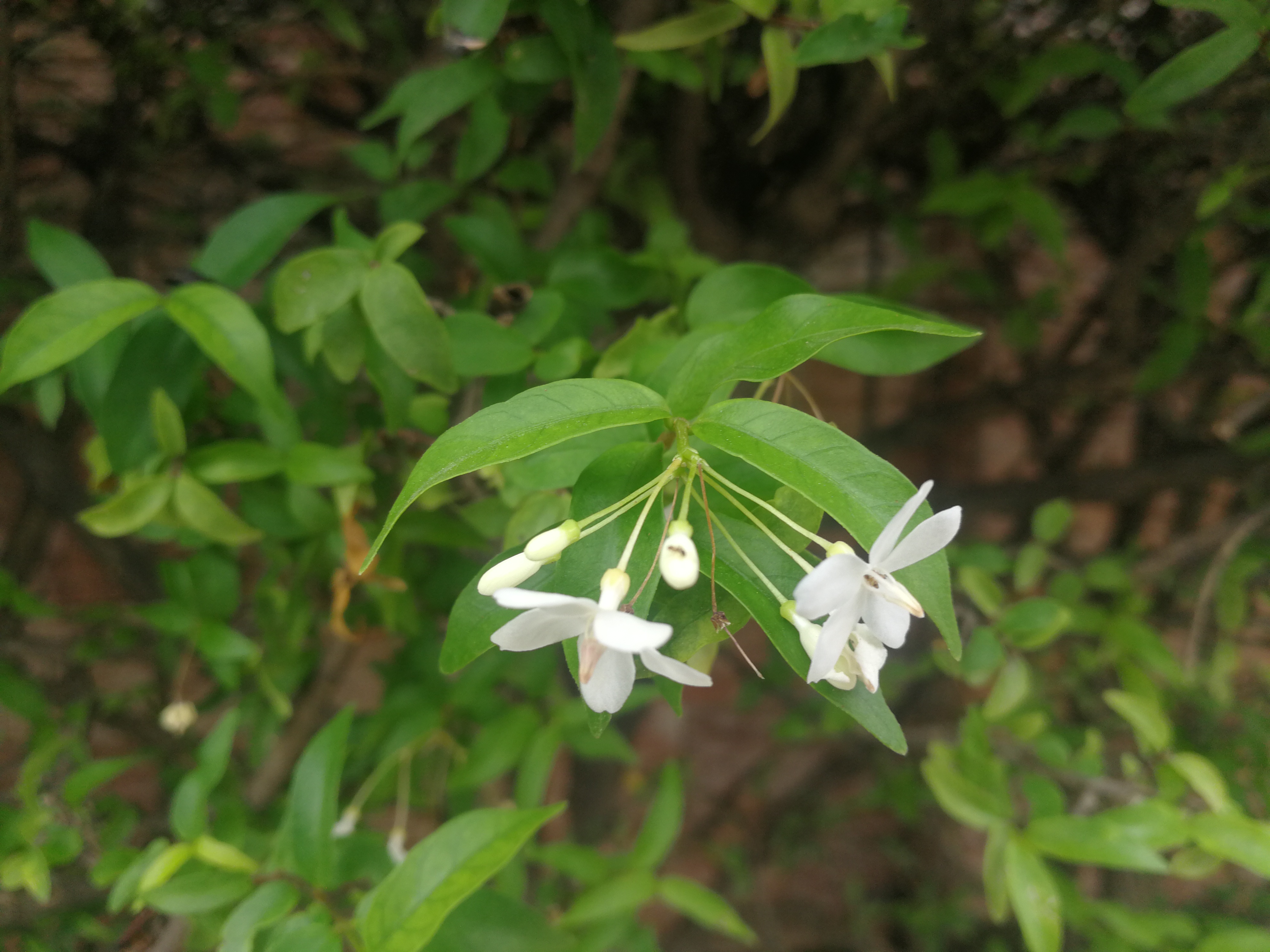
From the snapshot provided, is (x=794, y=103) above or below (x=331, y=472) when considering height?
above

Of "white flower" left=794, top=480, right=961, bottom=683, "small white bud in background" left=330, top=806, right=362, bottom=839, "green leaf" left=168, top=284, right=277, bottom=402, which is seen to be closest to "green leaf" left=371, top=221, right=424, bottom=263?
"green leaf" left=168, top=284, right=277, bottom=402

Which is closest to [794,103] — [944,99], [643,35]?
[944,99]

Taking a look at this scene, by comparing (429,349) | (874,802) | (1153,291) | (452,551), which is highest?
(429,349)

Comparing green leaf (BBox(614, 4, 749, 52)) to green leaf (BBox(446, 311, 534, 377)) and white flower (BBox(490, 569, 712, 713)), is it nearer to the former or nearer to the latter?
green leaf (BBox(446, 311, 534, 377))

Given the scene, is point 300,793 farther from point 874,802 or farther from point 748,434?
point 874,802

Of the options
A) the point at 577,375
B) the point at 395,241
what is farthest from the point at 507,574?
the point at 395,241

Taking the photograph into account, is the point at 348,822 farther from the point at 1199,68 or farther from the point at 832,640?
the point at 1199,68

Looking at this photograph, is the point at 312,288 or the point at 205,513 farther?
the point at 205,513
